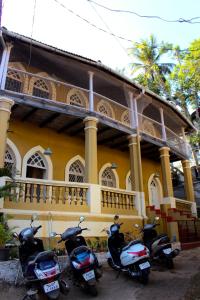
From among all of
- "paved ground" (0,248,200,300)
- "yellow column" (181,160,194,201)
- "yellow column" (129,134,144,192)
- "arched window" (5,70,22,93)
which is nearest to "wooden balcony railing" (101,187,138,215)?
"yellow column" (129,134,144,192)

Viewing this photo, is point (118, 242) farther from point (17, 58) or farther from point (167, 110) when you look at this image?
point (167, 110)

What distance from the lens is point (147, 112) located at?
16.5 metres

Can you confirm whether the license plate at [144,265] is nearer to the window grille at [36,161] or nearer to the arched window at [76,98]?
the window grille at [36,161]

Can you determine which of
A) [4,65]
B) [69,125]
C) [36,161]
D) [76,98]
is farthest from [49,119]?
[4,65]

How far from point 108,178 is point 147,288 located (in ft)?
28.9

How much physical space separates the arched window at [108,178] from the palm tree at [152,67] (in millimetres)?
13446

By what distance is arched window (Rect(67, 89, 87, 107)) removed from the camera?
1280 cm

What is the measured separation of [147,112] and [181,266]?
10.3 meters

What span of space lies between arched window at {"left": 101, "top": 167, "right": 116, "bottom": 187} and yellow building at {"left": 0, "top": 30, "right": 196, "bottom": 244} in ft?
0.16

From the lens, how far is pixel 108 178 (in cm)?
1441

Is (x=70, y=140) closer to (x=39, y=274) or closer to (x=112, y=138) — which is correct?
(x=112, y=138)

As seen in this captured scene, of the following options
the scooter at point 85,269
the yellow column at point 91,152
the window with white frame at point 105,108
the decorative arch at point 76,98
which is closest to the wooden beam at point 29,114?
the yellow column at point 91,152

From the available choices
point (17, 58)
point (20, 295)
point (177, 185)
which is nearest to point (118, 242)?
point (20, 295)

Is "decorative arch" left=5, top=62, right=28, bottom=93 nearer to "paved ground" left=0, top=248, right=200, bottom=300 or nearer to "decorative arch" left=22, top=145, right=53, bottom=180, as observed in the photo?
"decorative arch" left=22, top=145, right=53, bottom=180
